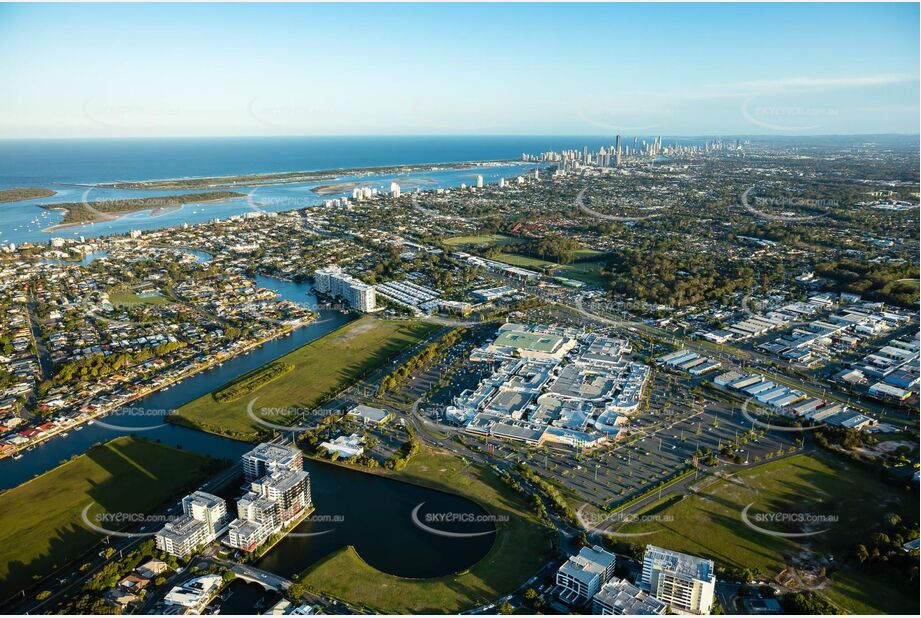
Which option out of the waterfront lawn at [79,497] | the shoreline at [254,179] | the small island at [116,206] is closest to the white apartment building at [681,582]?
the waterfront lawn at [79,497]

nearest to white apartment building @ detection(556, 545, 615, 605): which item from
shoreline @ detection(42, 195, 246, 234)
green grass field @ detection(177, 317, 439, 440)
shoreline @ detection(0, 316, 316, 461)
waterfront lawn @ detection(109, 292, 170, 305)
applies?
green grass field @ detection(177, 317, 439, 440)

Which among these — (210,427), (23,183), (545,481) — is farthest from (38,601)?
(23,183)

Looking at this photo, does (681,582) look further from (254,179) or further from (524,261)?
(254,179)

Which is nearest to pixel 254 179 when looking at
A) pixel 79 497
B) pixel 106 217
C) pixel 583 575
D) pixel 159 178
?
pixel 159 178

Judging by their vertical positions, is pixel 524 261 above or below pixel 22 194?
below

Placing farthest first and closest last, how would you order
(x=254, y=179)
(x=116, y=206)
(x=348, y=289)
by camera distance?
(x=254, y=179), (x=116, y=206), (x=348, y=289)
